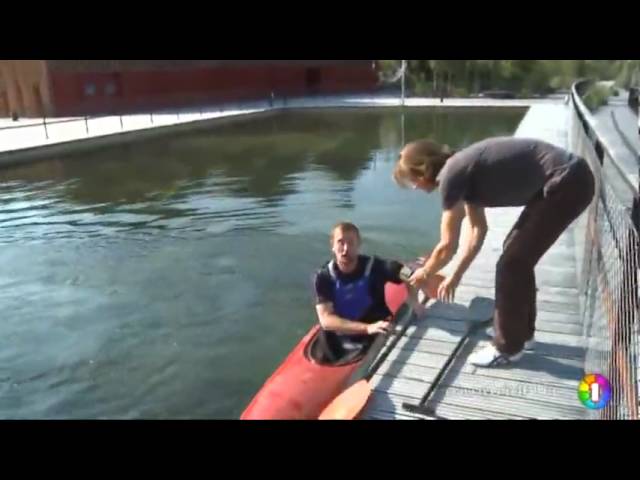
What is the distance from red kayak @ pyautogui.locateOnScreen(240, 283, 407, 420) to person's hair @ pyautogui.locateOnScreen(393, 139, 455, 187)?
1.28 m

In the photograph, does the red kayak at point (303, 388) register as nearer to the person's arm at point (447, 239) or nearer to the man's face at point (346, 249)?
the man's face at point (346, 249)

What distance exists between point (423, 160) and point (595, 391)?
143 cm

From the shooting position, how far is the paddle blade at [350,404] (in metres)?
3.11

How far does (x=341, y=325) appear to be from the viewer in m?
3.65

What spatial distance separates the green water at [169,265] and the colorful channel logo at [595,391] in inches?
106

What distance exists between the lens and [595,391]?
294 centimetres

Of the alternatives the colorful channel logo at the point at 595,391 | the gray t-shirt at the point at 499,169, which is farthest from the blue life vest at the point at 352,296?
the colorful channel logo at the point at 595,391

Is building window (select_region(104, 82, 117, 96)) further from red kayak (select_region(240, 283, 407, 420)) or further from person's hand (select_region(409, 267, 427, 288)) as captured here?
person's hand (select_region(409, 267, 427, 288))

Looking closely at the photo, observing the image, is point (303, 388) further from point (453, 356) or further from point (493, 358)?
point (493, 358)

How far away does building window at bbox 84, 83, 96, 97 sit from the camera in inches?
1035

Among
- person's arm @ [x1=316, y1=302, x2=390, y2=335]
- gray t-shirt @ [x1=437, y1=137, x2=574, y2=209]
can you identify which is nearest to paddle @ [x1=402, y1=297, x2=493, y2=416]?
person's arm @ [x1=316, y1=302, x2=390, y2=335]

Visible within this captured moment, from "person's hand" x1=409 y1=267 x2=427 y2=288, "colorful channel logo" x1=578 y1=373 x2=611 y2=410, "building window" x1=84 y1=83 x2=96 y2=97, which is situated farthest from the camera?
"building window" x1=84 y1=83 x2=96 y2=97

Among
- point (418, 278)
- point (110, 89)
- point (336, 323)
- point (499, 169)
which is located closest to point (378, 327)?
point (336, 323)
